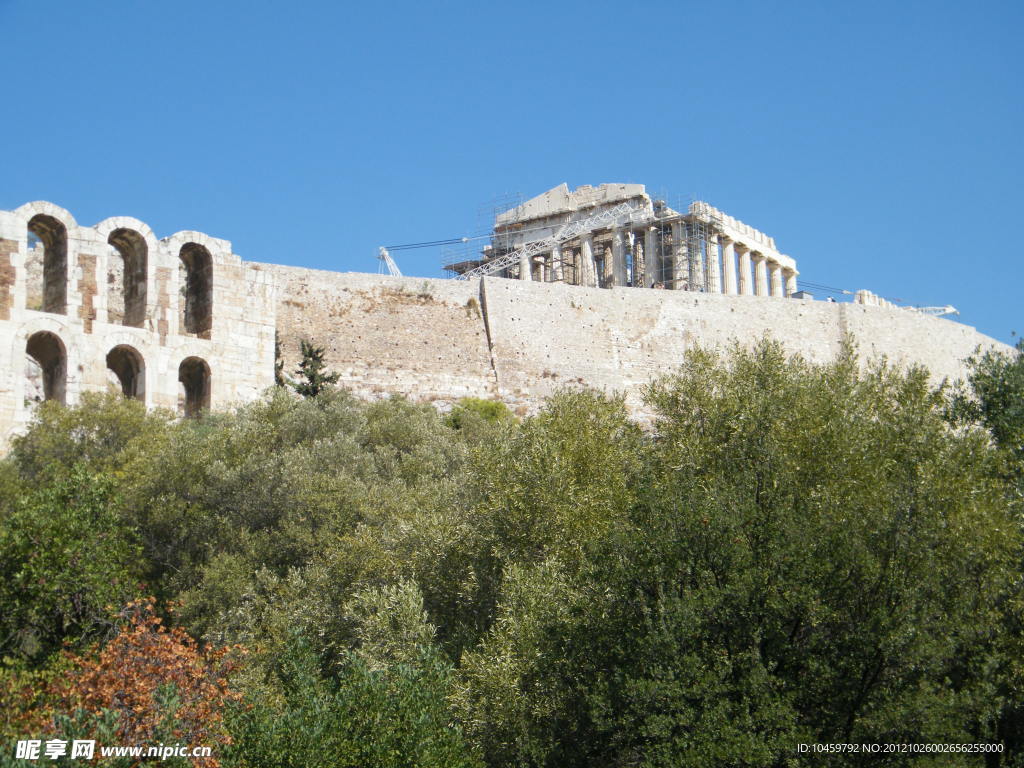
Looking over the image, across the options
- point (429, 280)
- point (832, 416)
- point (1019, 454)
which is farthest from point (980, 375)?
point (429, 280)

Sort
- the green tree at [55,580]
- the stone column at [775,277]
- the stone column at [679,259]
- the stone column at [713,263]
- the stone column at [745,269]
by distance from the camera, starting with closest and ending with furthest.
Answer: the green tree at [55,580], the stone column at [679,259], the stone column at [713,263], the stone column at [745,269], the stone column at [775,277]

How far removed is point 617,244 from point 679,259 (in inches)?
90.5

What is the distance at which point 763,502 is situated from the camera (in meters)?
14.5

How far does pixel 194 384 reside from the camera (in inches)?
1238

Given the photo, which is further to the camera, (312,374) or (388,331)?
(388,331)

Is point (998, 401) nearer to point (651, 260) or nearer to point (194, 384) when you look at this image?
point (194, 384)

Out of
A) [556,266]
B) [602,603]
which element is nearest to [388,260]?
[556,266]

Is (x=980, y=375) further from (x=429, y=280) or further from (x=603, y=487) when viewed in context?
(x=429, y=280)

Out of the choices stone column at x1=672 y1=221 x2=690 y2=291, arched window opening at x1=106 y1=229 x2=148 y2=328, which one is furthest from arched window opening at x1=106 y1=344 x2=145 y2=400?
stone column at x1=672 y1=221 x2=690 y2=291

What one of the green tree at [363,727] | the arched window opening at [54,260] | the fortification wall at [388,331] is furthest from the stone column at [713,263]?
the green tree at [363,727]

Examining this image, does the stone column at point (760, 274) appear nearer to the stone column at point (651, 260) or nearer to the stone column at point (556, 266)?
the stone column at point (651, 260)

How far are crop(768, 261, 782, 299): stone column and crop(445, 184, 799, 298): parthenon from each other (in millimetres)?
1711

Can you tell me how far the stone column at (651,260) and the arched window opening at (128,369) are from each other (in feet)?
66.7

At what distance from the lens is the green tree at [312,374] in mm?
31953
